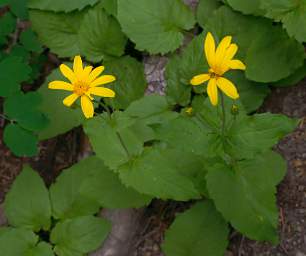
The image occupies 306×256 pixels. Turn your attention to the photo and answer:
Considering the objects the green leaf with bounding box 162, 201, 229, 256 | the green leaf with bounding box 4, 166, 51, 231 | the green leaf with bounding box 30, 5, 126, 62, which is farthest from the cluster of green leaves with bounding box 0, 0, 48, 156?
the green leaf with bounding box 162, 201, 229, 256

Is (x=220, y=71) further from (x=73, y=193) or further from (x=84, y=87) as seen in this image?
(x=73, y=193)

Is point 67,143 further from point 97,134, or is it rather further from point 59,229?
point 97,134

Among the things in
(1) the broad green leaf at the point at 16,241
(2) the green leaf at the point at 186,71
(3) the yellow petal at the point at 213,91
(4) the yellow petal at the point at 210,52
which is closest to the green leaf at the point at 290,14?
(2) the green leaf at the point at 186,71

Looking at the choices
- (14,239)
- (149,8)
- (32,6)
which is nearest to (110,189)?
(14,239)

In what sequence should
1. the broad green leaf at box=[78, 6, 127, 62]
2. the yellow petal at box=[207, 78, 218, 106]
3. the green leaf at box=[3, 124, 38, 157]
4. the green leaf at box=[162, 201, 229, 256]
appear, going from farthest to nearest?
1. the broad green leaf at box=[78, 6, 127, 62]
2. the green leaf at box=[3, 124, 38, 157]
3. the green leaf at box=[162, 201, 229, 256]
4. the yellow petal at box=[207, 78, 218, 106]

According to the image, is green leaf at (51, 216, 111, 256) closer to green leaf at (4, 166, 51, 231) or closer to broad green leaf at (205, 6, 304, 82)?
green leaf at (4, 166, 51, 231)

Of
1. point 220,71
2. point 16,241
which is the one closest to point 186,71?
point 220,71
